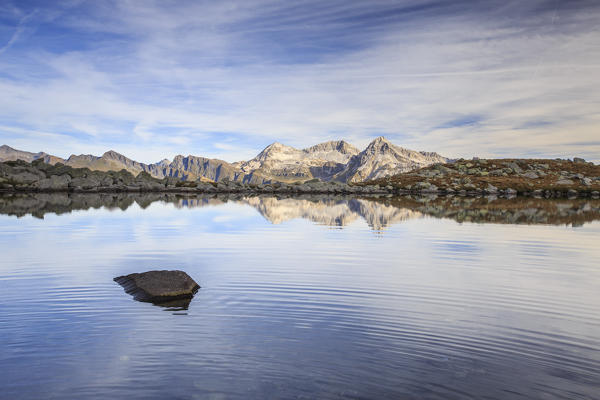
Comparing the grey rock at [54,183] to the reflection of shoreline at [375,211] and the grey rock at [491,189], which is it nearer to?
the reflection of shoreline at [375,211]

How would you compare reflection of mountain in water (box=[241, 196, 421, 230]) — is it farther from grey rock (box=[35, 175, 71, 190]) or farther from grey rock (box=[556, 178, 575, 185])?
grey rock (box=[556, 178, 575, 185])

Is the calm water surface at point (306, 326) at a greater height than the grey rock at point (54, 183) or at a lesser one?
lesser

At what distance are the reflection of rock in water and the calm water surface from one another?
57cm

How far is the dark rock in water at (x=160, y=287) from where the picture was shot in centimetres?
1559

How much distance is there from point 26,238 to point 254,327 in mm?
26542

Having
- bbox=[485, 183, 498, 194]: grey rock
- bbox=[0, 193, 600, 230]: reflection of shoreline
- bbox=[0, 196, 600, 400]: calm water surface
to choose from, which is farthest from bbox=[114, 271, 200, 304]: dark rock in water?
bbox=[485, 183, 498, 194]: grey rock

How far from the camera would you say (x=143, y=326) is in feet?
40.9

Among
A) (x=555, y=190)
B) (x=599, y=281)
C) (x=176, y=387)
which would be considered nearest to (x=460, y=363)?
(x=176, y=387)

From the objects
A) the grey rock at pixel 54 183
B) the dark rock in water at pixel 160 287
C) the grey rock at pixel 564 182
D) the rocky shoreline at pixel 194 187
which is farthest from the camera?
the grey rock at pixel 564 182

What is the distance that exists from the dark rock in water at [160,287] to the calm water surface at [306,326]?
1.99ft

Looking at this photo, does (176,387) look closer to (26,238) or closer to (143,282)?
(143,282)

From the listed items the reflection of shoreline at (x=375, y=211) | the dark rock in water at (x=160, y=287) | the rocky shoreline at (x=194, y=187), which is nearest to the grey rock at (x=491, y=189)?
the rocky shoreline at (x=194, y=187)

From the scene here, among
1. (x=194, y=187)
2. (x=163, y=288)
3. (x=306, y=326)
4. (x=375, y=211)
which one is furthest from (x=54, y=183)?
(x=306, y=326)

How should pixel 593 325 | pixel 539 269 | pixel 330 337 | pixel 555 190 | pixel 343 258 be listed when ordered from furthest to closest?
pixel 555 190, pixel 343 258, pixel 539 269, pixel 593 325, pixel 330 337
